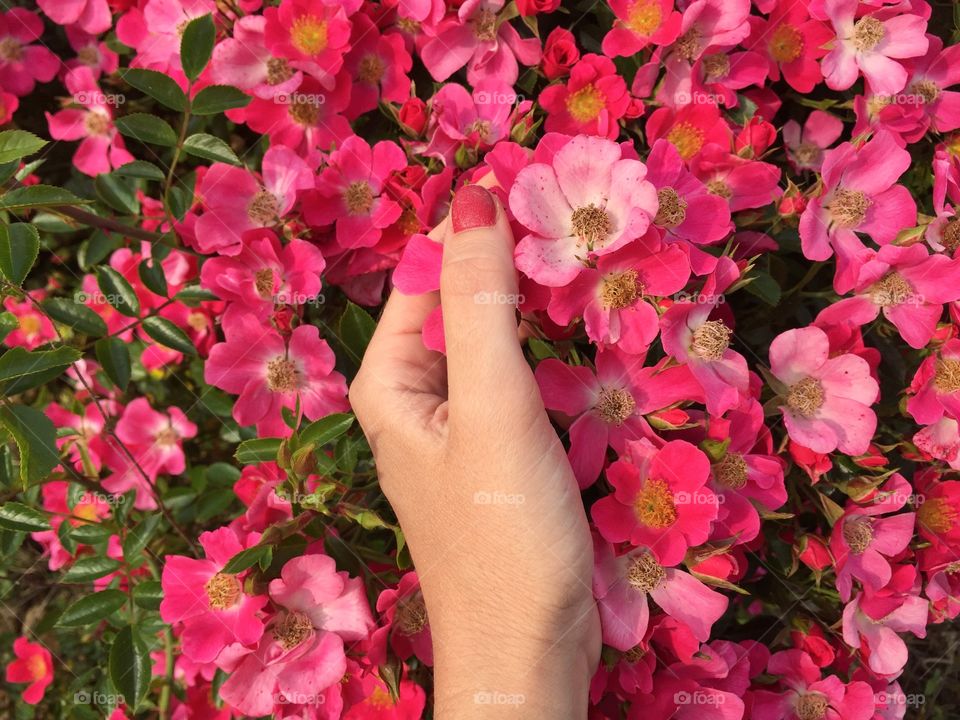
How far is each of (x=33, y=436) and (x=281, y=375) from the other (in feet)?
1.99

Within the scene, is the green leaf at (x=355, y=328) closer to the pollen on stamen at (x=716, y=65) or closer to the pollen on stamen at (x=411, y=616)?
the pollen on stamen at (x=411, y=616)

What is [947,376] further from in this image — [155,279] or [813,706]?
[155,279]

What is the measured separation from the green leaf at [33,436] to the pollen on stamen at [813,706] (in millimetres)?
1782

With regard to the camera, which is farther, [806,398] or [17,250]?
[806,398]

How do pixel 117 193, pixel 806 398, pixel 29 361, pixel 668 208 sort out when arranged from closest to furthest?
pixel 29 361 → pixel 668 208 → pixel 806 398 → pixel 117 193

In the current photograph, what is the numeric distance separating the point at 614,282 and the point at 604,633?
0.77 m

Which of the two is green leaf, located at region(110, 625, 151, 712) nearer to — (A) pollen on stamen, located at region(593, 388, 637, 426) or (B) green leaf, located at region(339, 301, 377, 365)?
(B) green leaf, located at region(339, 301, 377, 365)

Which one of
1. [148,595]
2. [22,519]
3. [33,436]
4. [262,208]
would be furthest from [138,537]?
[262,208]

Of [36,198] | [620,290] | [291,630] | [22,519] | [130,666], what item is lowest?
[130,666]

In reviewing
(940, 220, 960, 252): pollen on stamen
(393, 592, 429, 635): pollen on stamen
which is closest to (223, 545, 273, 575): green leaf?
(393, 592, 429, 635): pollen on stamen

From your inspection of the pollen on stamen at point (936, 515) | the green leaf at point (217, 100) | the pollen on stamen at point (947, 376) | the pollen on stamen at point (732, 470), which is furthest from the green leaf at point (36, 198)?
the pollen on stamen at point (936, 515)

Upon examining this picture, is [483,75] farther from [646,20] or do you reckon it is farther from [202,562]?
[202,562]

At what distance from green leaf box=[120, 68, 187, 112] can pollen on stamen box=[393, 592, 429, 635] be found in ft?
4.34

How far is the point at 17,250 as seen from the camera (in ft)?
4.72
